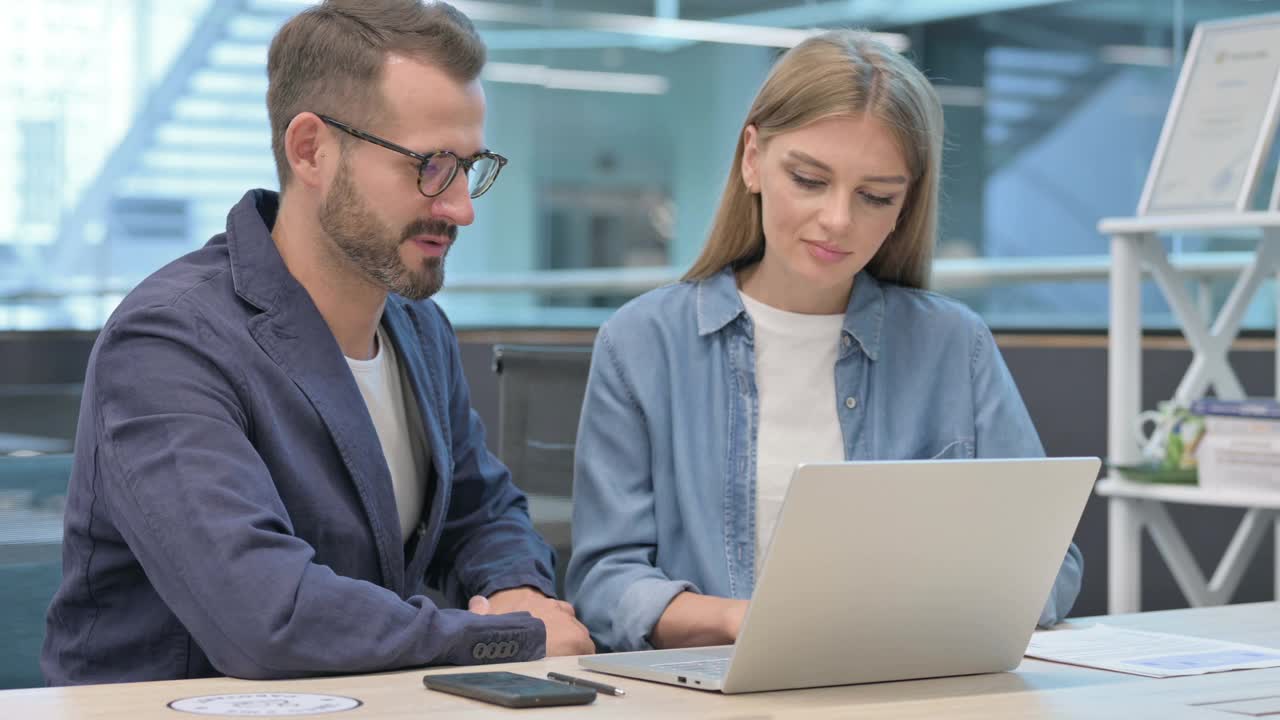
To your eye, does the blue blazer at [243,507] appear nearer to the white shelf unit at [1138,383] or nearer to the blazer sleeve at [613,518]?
the blazer sleeve at [613,518]

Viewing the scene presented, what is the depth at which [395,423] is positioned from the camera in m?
1.78

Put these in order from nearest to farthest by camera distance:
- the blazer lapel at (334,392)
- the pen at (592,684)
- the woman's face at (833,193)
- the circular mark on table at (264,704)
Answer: the circular mark on table at (264,704) → the pen at (592,684) → the blazer lapel at (334,392) → the woman's face at (833,193)

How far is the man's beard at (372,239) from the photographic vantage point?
166cm

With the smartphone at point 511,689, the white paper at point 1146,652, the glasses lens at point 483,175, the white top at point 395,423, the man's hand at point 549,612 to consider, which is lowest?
the man's hand at point 549,612

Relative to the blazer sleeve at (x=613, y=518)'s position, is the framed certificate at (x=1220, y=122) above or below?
above

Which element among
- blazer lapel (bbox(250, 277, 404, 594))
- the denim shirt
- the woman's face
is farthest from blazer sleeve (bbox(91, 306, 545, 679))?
the woman's face

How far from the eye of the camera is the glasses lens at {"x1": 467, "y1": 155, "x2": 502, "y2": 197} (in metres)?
1.77

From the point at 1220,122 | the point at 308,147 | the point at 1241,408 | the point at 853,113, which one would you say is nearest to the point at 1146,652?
the point at 853,113

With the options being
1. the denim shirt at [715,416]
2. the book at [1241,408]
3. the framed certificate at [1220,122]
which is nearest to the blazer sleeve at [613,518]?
the denim shirt at [715,416]

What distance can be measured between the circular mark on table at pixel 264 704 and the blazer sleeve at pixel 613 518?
1.69 feet

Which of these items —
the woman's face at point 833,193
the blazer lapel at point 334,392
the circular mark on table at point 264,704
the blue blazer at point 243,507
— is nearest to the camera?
the circular mark on table at point 264,704

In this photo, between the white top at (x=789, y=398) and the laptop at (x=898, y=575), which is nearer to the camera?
the laptop at (x=898, y=575)

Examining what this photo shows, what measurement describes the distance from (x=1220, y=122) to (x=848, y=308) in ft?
4.81

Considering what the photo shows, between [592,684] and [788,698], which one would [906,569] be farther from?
[592,684]
